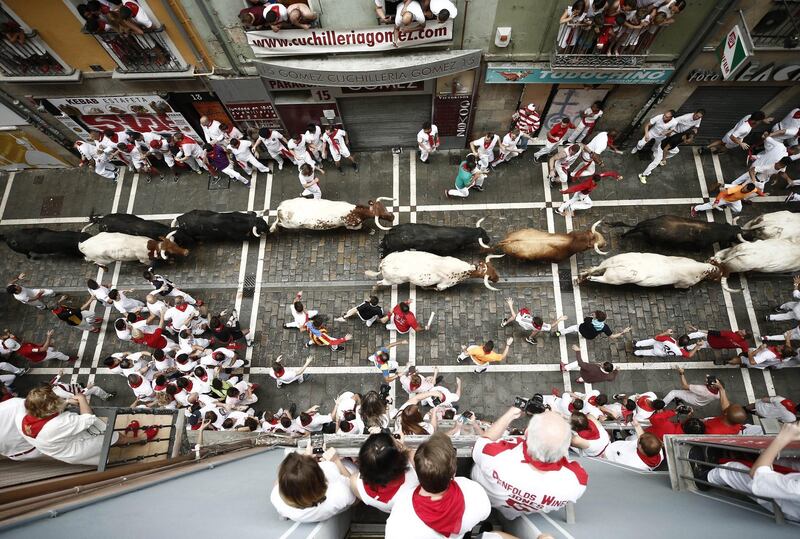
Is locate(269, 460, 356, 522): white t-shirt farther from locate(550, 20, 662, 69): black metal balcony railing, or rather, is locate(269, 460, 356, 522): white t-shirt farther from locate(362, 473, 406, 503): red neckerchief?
locate(550, 20, 662, 69): black metal balcony railing

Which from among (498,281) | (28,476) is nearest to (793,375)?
(498,281)

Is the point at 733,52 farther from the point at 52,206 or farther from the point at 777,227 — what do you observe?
the point at 52,206

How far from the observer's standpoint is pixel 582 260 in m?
12.2

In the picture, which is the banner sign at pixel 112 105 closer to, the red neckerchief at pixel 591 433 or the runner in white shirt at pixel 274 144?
the runner in white shirt at pixel 274 144

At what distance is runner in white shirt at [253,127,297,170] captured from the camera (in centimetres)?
1268

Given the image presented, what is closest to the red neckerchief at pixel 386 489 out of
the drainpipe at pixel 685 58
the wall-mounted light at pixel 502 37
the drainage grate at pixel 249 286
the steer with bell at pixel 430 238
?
the steer with bell at pixel 430 238

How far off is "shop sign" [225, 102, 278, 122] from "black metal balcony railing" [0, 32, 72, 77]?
4.28 m

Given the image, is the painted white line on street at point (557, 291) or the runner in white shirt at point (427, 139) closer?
the painted white line on street at point (557, 291)

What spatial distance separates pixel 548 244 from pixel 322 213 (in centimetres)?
623

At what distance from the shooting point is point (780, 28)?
992cm

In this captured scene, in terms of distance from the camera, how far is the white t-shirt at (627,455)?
22.0 ft

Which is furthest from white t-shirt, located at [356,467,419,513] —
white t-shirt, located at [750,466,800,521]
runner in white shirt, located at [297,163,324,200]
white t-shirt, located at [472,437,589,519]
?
runner in white shirt, located at [297,163,324,200]

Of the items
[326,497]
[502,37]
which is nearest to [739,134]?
[502,37]

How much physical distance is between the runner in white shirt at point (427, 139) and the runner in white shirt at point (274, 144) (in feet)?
13.8
